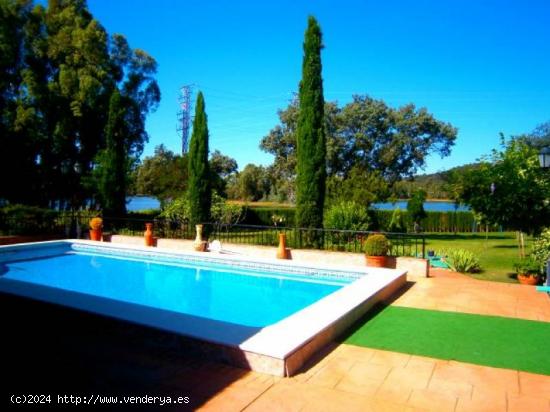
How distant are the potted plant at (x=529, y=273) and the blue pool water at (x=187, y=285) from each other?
12.5 ft

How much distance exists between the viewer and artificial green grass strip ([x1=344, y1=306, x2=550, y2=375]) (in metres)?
4.54

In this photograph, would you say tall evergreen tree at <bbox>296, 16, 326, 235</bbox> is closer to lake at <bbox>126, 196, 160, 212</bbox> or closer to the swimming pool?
the swimming pool

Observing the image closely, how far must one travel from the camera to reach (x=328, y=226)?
13.8 meters

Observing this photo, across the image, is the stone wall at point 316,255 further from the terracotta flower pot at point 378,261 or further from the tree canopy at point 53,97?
the tree canopy at point 53,97

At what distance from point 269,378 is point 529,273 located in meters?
7.58

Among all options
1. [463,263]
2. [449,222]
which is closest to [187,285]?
[463,263]

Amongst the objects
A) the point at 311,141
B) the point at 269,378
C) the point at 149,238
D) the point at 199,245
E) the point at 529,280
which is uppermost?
the point at 311,141

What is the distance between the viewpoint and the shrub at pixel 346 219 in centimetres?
1361

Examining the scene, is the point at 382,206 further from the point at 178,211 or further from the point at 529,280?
the point at 529,280

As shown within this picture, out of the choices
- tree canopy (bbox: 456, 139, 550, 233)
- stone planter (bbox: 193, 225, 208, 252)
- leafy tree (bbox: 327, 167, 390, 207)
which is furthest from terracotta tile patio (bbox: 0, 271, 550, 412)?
leafy tree (bbox: 327, 167, 390, 207)

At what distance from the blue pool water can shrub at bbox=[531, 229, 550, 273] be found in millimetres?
4239

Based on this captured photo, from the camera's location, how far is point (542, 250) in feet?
29.8

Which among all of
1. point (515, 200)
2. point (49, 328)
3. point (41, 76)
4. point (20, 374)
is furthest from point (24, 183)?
Result: point (515, 200)

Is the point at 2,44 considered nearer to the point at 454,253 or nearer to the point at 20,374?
the point at 20,374
